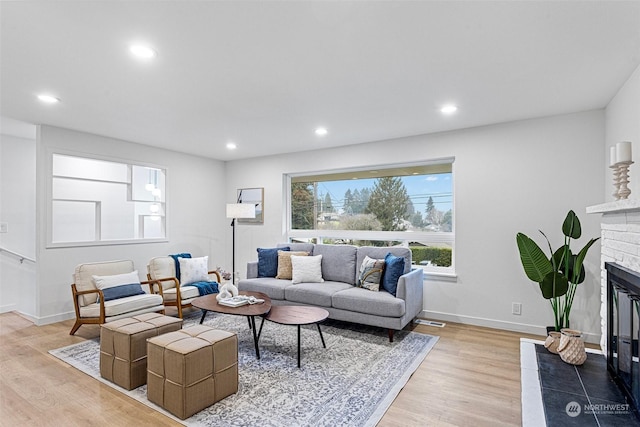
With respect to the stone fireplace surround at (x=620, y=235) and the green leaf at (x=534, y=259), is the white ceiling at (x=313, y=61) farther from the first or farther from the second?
the green leaf at (x=534, y=259)

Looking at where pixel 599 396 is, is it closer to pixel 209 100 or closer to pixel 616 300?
pixel 616 300

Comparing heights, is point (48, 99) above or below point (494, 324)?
above

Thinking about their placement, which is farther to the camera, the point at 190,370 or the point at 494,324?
the point at 494,324

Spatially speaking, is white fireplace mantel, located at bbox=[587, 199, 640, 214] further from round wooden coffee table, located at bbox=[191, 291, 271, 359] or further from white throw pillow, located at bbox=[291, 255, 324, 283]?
white throw pillow, located at bbox=[291, 255, 324, 283]

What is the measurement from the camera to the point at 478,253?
13.3 feet

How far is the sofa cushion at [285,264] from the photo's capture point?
15.1 feet

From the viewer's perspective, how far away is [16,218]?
459 cm

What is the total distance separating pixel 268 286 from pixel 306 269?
0.55m

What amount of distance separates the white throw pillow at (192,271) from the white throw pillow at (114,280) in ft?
2.11

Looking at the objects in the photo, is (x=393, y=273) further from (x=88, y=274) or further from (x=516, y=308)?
(x=88, y=274)

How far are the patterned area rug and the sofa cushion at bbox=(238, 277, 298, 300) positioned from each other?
40cm

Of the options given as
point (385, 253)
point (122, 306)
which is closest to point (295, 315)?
point (385, 253)

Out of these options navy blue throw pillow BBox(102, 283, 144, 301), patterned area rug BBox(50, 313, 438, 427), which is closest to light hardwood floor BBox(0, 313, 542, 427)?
patterned area rug BBox(50, 313, 438, 427)

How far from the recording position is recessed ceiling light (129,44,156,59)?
2232mm
